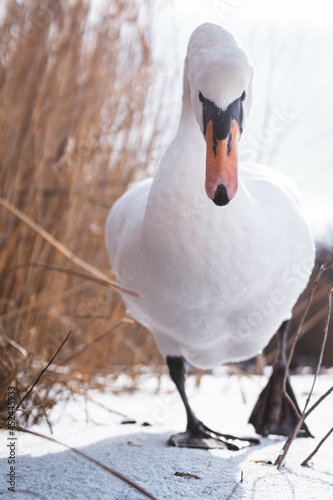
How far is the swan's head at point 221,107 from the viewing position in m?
1.05

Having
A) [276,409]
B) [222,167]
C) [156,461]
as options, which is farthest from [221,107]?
[276,409]

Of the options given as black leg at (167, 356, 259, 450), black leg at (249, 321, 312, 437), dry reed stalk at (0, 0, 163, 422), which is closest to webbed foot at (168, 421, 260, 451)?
black leg at (167, 356, 259, 450)

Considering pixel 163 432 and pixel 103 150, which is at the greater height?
pixel 103 150

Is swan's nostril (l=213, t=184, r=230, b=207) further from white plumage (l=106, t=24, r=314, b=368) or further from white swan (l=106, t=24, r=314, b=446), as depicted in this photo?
white plumage (l=106, t=24, r=314, b=368)

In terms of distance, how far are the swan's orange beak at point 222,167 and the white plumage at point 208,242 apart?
2.4 inches

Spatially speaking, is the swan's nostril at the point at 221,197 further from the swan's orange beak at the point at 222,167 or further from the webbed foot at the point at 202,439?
the webbed foot at the point at 202,439

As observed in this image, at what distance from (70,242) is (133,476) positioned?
119 cm

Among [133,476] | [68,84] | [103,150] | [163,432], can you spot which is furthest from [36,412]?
[68,84]

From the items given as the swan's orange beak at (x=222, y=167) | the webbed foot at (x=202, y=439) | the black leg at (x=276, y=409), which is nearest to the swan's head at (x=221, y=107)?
the swan's orange beak at (x=222, y=167)

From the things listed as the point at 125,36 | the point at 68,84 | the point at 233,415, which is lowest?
the point at 233,415

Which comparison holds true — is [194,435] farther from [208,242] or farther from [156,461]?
[208,242]

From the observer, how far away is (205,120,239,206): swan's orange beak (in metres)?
1.03

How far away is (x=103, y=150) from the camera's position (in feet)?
6.96

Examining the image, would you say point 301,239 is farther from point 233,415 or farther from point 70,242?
point 70,242
